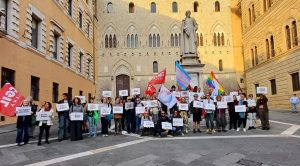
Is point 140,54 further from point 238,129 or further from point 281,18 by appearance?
point 238,129

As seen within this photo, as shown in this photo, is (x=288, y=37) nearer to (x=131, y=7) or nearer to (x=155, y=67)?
(x=155, y=67)

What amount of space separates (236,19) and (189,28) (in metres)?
28.4

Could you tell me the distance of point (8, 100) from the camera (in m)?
10.2

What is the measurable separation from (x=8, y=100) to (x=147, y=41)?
3364cm

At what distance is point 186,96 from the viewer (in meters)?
14.3

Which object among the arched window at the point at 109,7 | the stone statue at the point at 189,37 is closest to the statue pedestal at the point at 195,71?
the stone statue at the point at 189,37

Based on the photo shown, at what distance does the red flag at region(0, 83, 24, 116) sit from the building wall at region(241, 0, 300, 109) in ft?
74.3

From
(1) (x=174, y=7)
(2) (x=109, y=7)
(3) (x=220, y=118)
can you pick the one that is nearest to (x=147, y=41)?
(1) (x=174, y=7)

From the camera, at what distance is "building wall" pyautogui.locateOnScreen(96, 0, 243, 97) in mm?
42250

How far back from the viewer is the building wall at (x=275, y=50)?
2606 centimetres

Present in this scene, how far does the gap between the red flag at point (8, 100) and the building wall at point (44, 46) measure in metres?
5.84

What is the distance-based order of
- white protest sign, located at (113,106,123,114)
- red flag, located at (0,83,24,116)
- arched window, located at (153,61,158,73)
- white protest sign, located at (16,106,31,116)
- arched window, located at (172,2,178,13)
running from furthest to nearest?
arched window, located at (172,2,178,13)
arched window, located at (153,61,158,73)
white protest sign, located at (113,106,123,114)
white protest sign, located at (16,106,31,116)
red flag, located at (0,83,24,116)

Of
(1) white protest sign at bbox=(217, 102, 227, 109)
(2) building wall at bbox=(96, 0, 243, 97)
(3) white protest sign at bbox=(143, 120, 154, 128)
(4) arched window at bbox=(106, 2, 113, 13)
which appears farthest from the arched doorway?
(3) white protest sign at bbox=(143, 120, 154, 128)

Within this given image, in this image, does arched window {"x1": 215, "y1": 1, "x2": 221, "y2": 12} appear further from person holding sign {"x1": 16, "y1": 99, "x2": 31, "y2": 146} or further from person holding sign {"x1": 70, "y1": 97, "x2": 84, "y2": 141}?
person holding sign {"x1": 16, "y1": 99, "x2": 31, "y2": 146}
